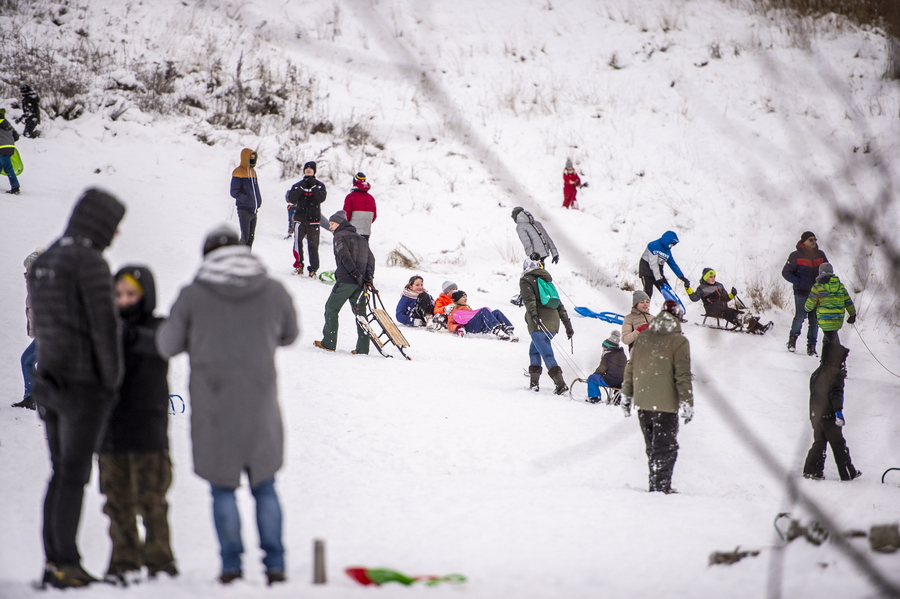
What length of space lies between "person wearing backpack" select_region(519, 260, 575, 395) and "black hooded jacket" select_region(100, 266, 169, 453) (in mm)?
5302

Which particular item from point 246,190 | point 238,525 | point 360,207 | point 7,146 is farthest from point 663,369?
point 7,146

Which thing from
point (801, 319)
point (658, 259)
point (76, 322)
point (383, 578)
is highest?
point (658, 259)

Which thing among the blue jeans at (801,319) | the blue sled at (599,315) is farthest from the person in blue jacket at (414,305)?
the blue jeans at (801,319)

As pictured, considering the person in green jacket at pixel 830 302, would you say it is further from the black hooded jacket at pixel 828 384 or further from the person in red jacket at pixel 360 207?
the person in red jacket at pixel 360 207

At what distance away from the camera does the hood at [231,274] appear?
282cm

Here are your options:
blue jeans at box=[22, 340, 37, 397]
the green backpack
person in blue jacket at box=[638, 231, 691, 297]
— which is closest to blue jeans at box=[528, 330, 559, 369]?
the green backpack

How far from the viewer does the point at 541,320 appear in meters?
8.02

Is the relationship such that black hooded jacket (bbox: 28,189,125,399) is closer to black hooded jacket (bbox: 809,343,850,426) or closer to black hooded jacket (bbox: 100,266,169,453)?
black hooded jacket (bbox: 100,266,169,453)

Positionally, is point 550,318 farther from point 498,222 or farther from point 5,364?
point 498,222

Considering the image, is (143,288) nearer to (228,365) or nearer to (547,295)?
(228,365)

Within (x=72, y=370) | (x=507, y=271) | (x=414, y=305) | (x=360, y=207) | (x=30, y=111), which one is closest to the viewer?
(x=72, y=370)

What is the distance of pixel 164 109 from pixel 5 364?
13170 millimetres

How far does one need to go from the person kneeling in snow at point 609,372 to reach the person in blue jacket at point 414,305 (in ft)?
13.1

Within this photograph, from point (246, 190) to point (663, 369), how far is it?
7503 mm
